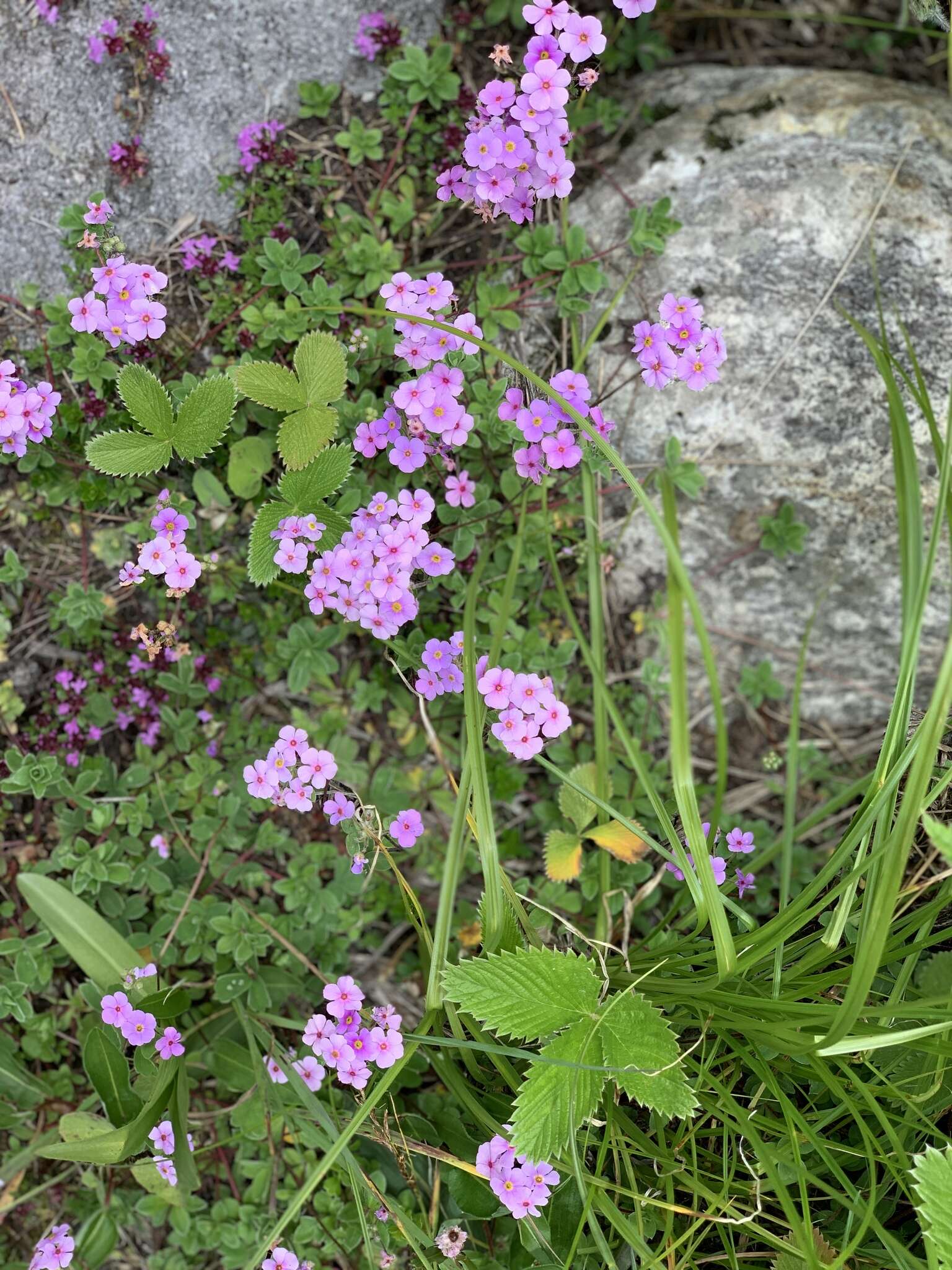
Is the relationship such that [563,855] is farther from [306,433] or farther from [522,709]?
[306,433]

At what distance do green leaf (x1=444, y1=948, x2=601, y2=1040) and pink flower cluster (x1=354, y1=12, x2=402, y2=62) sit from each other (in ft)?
10.8

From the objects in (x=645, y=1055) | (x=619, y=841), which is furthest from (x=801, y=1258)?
(x=619, y=841)

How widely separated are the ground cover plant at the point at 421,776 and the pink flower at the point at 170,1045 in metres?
0.04

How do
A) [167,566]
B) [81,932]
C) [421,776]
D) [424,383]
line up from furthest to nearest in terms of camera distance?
[421,776], [81,932], [424,383], [167,566]

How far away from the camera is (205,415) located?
2914 mm

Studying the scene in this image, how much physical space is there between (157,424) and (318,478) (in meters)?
0.52

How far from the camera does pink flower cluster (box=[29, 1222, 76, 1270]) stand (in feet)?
10.0

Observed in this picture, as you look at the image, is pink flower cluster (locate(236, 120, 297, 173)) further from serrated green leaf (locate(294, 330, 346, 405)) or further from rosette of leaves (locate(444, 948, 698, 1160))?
rosette of leaves (locate(444, 948, 698, 1160))

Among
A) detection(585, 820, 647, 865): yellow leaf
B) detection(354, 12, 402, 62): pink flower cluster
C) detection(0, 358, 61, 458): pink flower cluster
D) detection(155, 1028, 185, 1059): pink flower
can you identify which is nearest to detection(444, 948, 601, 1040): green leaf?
detection(585, 820, 647, 865): yellow leaf

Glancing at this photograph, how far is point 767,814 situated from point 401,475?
79.3 inches

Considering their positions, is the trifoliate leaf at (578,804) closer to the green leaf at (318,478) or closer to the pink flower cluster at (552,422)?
the pink flower cluster at (552,422)

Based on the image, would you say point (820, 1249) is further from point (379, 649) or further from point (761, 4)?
point (761, 4)

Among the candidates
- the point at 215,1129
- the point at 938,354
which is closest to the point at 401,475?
the point at 938,354

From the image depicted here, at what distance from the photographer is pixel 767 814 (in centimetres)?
395
